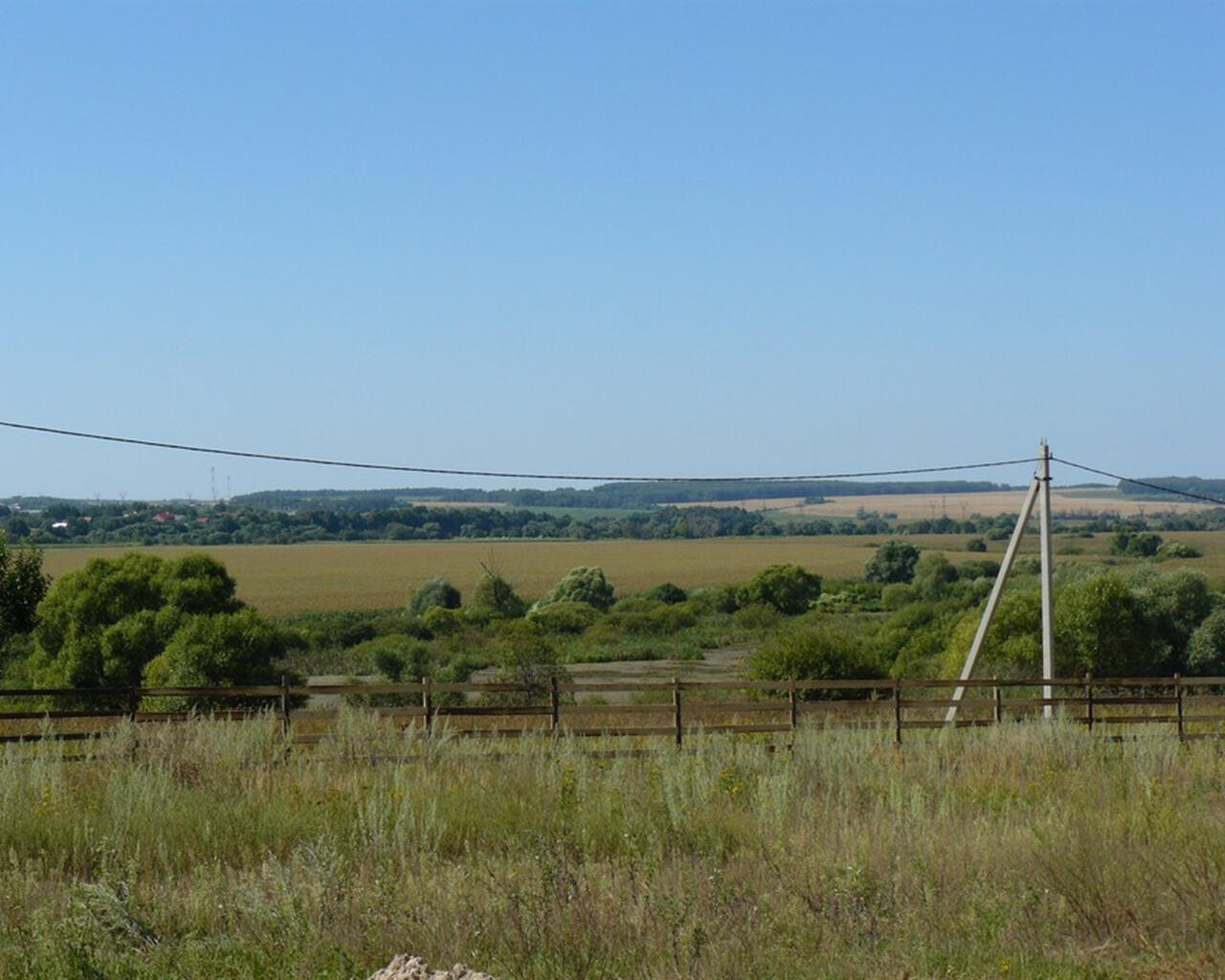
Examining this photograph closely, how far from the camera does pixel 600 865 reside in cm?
1030

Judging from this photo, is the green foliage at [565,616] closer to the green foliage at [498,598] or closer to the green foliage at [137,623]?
the green foliage at [498,598]

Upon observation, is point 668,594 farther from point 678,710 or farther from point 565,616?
point 678,710

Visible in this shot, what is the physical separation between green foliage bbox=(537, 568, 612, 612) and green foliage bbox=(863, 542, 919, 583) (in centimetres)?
2254

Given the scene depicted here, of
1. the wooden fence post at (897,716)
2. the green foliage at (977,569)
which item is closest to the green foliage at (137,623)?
the wooden fence post at (897,716)

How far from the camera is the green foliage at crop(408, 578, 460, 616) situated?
310ft

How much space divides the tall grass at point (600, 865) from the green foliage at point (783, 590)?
76017 millimetres

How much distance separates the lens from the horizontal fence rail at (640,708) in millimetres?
20812

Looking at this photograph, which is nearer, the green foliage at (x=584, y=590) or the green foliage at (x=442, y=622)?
the green foliage at (x=442, y=622)

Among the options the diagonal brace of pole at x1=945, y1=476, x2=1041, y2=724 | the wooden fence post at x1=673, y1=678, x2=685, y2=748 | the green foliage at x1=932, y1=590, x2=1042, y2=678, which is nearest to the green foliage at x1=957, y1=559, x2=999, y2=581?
the green foliage at x1=932, y1=590, x2=1042, y2=678

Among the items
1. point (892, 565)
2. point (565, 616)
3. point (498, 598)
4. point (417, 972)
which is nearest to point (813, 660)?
point (417, 972)

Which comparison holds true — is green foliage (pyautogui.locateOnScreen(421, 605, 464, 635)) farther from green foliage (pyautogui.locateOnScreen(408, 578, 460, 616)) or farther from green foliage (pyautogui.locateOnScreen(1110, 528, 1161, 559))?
green foliage (pyautogui.locateOnScreen(1110, 528, 1161, 559))

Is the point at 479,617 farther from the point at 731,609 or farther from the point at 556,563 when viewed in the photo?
the point at 556,563

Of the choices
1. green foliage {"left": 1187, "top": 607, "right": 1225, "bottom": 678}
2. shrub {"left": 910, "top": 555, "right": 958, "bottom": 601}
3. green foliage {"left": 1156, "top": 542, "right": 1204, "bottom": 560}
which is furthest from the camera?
green foliage {"left": 1156, "top": 542, "right": 1204, "bottom": 560}

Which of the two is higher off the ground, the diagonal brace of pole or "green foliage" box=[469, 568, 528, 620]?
the diagonal brace of pole
